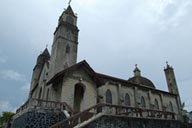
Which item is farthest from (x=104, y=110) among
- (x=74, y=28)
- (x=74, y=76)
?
(x=74, y=28)

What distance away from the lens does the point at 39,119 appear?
1347cm

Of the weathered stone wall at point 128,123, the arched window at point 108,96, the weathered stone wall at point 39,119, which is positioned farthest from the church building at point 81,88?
the weathered stone wall at point 39,119

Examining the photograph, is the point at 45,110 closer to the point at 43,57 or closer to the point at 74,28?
the point at 74,28

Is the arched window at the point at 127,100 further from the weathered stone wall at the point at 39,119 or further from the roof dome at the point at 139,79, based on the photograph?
the weathered stone wall at the point at 39,119

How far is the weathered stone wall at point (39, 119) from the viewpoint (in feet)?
43.1

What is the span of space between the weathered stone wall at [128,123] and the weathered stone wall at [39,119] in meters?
4.15

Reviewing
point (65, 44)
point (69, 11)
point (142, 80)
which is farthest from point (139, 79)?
point (69, 11)

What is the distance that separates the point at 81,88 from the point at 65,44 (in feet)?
26.2

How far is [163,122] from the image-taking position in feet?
43.9

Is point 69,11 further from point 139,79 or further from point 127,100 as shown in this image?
point 139,79

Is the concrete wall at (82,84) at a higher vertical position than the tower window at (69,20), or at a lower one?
lower

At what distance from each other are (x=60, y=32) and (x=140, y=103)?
56.4ft

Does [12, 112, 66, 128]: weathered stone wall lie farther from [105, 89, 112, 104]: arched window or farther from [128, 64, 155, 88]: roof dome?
[128, 64, 155, 88]: roof dome

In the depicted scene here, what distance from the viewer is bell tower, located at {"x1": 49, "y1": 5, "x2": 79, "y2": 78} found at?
23.1 metres
